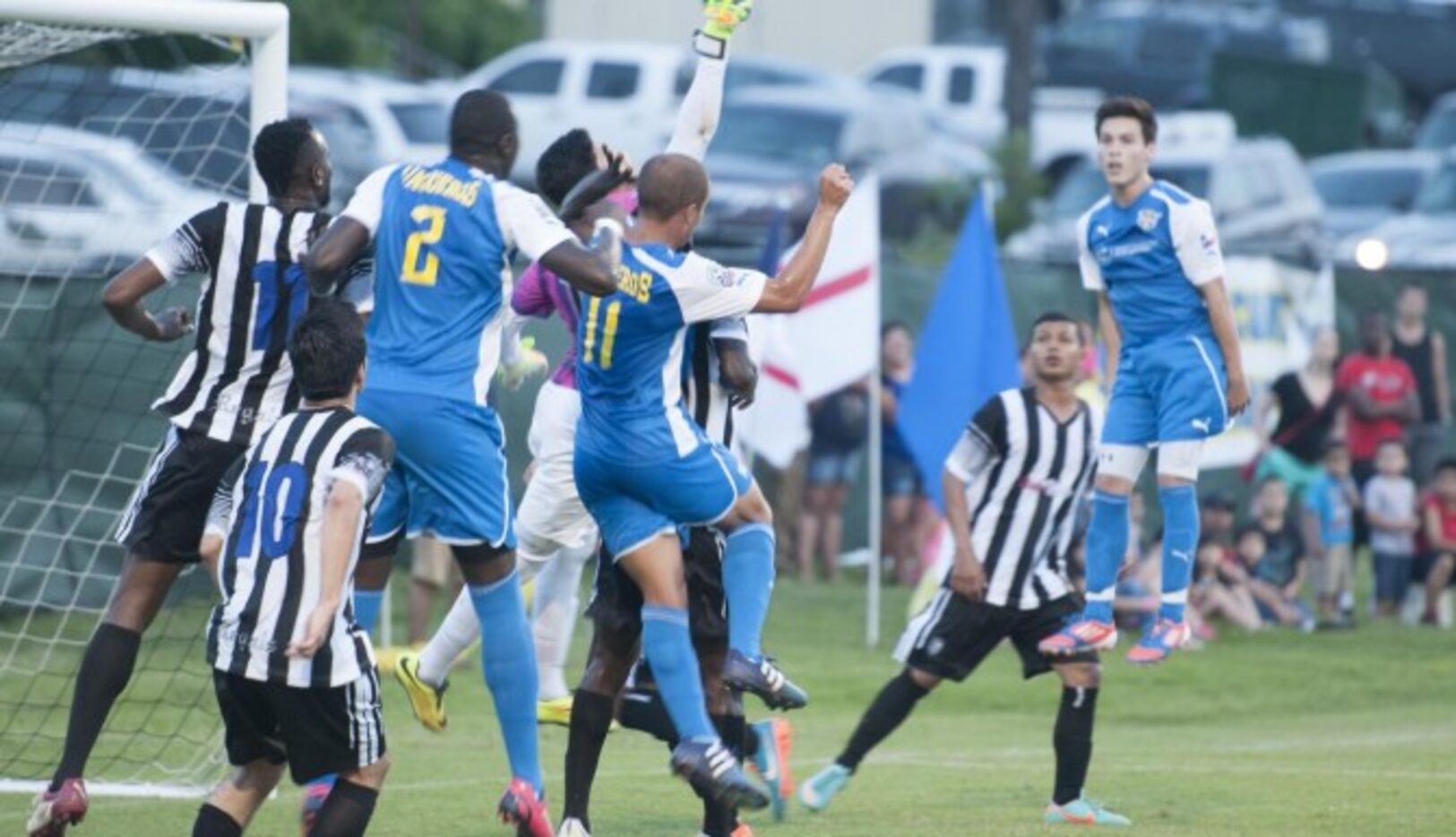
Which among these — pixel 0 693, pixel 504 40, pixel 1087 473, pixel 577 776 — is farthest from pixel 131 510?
pixel 504 40

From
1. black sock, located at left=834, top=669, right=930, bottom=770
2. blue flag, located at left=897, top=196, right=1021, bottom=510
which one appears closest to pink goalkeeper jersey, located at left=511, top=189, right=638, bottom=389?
black sock, located at left=834, top=669, right=930, bottom=770

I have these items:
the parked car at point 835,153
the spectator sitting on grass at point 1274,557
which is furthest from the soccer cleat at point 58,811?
the parked car at point 835,153

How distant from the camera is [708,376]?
10492mm

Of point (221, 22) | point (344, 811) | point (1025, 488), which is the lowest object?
point (1025, 488)

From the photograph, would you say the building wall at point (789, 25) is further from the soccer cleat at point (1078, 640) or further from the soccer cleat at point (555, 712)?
the soccer cleat at point (1078, 640)

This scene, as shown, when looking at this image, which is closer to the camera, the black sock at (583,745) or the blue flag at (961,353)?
the black sock at (583,745)

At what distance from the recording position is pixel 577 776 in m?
10.4

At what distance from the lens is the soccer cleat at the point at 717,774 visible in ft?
31.1

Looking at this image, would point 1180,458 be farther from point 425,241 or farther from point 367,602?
point 425,241

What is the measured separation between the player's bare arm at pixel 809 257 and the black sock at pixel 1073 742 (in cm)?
275

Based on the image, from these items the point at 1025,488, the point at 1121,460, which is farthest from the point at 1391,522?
the point at 1025,488

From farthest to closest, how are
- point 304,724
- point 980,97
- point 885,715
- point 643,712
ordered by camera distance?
point 980,97 < point 885,715 < point 643,712 < point 304,724

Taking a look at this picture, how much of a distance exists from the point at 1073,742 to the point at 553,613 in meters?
2.48

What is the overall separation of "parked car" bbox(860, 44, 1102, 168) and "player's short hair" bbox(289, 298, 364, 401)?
1222 inches
